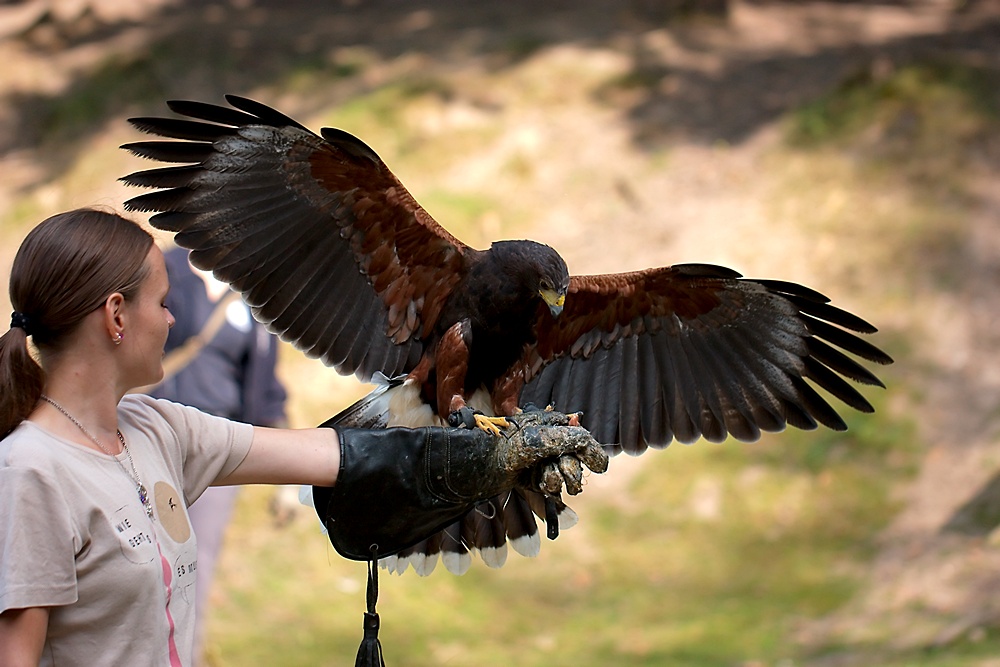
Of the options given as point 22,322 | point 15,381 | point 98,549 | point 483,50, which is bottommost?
point 98,549

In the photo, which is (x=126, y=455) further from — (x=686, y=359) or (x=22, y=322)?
(x=686, y=359)

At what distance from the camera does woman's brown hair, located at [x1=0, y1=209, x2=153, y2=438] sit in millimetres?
1791

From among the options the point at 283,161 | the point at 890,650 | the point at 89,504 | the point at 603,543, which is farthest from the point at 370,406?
the point at 603,543

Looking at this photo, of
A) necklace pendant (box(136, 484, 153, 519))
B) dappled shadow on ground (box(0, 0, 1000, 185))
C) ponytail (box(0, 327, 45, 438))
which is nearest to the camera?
ponytail (box(0, 327, 45, 438))

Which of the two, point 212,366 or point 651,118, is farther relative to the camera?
point 651,118

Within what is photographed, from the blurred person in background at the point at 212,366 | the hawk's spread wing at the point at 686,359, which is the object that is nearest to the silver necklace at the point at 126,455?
the hawk's spread wing at the point at 686,359

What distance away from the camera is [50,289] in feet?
5.94

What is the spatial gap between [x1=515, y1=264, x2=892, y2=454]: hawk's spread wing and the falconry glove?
1.19 m

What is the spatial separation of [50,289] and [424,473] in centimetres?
104

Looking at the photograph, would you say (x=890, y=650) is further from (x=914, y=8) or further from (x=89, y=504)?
(x=914, y=8)

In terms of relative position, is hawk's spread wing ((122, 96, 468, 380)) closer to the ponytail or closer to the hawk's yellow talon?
the hawk's yellow talon

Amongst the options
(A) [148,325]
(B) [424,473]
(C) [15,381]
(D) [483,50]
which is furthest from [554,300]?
(D) [483,50]

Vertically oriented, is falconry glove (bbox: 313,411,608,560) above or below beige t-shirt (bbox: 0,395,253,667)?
above

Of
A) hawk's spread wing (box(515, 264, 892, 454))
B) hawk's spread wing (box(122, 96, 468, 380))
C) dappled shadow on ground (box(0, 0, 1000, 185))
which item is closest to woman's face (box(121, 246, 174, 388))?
hawk's spread wing (box(122, 96, 468, 380))
